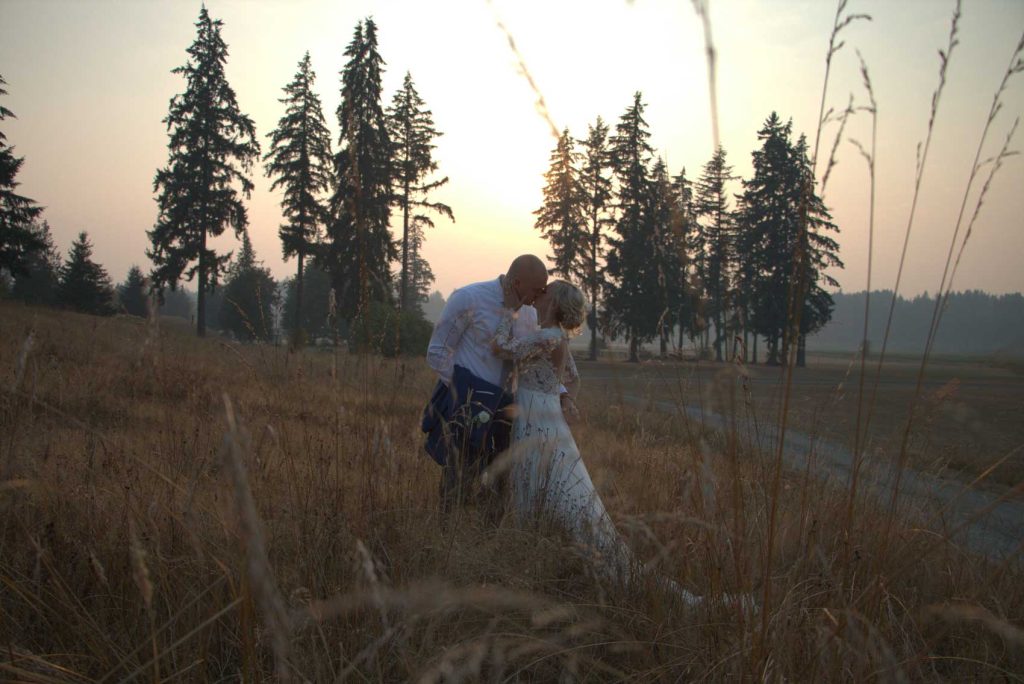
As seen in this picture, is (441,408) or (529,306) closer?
(441,408)

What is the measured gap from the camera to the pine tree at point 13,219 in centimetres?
2694

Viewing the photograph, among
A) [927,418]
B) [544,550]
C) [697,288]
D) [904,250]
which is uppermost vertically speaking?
[904,250]

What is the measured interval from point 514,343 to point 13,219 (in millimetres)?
33176

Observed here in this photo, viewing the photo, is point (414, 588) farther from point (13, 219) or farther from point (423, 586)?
point (13, 219)

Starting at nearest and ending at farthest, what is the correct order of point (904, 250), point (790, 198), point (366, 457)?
point (904, 250), point (366, 457), point (790, 198)

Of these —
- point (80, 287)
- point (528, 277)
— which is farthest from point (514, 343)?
point (80, 287)

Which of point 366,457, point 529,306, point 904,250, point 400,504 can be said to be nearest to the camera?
point 904,250

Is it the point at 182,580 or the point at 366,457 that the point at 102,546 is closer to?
the point at 182,580

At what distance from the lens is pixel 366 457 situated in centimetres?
262

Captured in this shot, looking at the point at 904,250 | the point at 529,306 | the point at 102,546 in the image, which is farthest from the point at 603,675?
the point at 529,306

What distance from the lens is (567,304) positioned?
4.20m

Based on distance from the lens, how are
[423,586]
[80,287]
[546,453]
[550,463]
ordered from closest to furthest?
[423,586] < [550,463] < [546,453] < [80,287]

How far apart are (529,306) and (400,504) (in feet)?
6.22

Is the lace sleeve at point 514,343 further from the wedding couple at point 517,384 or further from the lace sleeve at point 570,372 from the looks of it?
the lace sleeve at point 570,372
